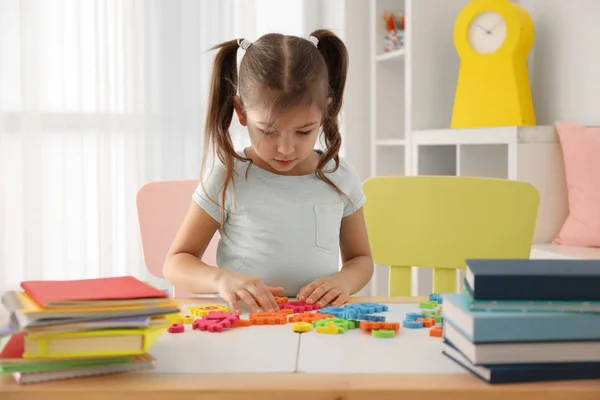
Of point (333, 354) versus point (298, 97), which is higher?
point (298, 97)

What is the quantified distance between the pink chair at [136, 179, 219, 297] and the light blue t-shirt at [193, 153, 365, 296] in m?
0.24

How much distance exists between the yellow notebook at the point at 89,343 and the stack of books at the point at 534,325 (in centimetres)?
35

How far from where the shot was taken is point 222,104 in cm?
162

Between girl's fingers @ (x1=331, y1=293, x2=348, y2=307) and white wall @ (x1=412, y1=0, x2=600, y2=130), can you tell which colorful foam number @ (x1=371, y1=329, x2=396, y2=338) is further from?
white wall @ (x1=412, y1=0, x2=600, y2=130)

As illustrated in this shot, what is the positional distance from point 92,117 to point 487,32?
174 cm

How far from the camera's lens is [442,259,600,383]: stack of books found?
0.81m

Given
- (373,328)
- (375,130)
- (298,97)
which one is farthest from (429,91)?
(373,328)

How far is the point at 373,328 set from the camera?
104cm

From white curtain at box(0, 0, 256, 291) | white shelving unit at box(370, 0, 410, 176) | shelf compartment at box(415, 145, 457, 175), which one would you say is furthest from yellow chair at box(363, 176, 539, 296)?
white curtain at box(0, 0, 256, 291)

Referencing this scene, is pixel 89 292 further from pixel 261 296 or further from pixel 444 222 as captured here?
pixel 444 222

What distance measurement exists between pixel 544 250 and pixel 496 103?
71 centimetres

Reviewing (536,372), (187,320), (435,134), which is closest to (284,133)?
(187,320)

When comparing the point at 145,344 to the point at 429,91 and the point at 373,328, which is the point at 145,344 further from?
the point at 429,91

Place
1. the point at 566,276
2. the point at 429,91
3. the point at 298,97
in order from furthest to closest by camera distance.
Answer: the point at 429,91, the point at 298,97, the point at 566,276
